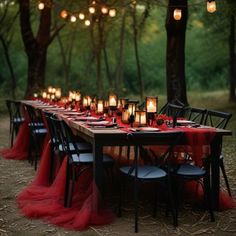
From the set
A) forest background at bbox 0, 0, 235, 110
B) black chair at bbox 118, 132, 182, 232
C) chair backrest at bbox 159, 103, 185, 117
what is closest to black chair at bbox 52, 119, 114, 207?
black chair at bbox 118, 132, 182, 232

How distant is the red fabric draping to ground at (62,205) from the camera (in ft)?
16.0

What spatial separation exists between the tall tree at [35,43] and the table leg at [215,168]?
1217 centimetres

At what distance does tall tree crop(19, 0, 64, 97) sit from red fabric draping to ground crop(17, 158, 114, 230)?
1129cm

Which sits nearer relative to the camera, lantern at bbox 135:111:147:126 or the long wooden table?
the long wooden table

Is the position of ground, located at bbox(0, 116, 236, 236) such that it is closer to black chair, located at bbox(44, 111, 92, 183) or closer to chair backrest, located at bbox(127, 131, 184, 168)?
chair backrest, located at bbox(127, 131, 184, 168)

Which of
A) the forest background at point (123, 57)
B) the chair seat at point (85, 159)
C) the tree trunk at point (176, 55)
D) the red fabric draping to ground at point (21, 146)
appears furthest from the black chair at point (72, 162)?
the forest background at point (123, 57)

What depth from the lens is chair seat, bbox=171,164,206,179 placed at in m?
4.91

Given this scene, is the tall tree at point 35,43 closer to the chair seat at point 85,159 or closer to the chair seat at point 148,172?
the chair seat at point 85,159

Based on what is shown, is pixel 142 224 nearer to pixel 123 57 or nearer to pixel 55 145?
pixel 55 145

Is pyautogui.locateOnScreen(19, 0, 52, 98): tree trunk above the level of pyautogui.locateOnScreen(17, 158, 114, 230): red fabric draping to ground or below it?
above

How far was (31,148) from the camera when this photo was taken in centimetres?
862

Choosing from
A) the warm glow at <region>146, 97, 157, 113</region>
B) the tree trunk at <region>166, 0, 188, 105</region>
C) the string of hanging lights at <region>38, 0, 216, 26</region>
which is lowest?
the warm glow at <region>146, 97, 157, 113</region>

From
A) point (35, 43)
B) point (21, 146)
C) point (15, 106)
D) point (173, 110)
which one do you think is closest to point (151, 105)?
point (173, 110)

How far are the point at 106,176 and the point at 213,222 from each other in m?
2.12
